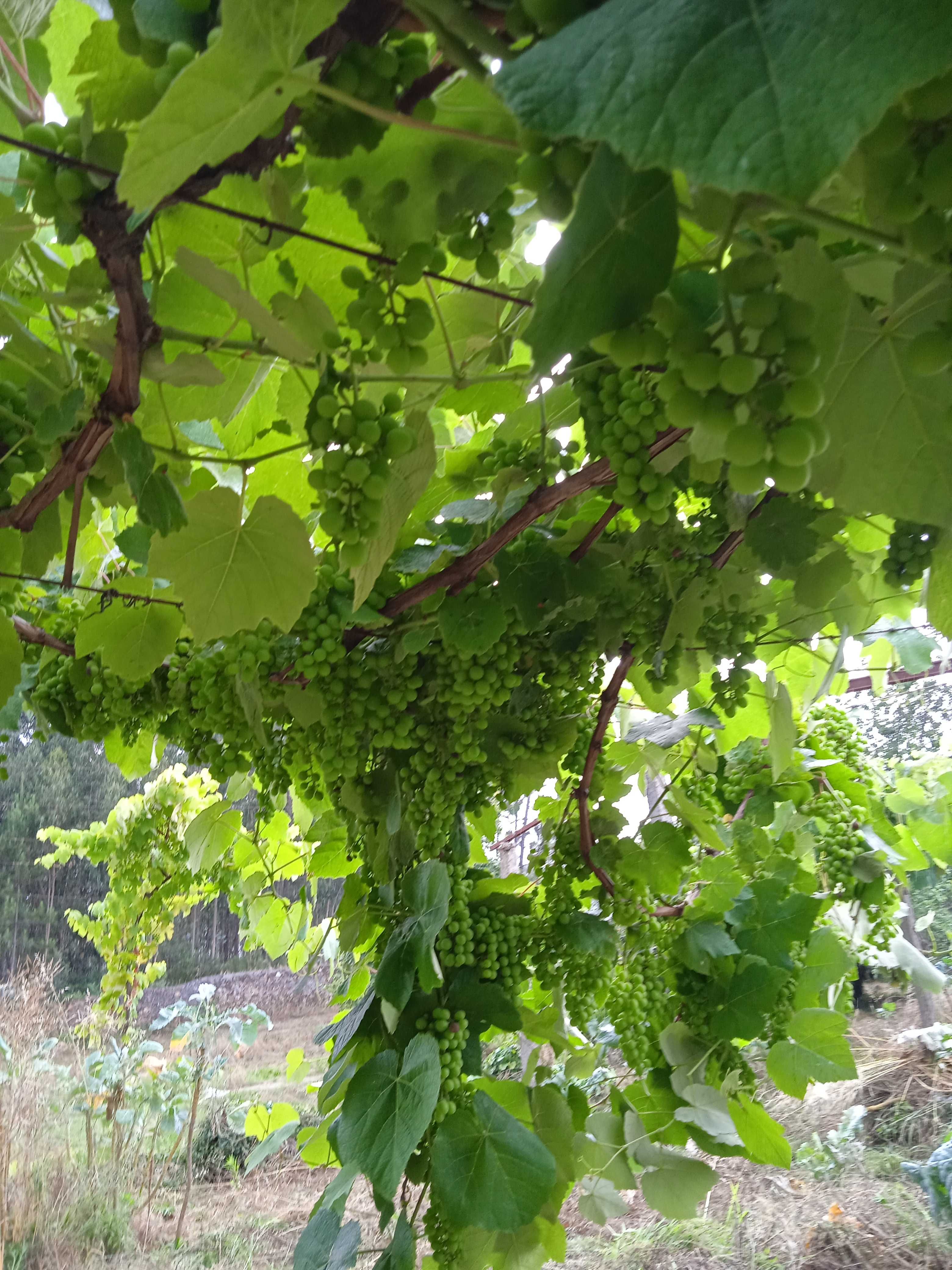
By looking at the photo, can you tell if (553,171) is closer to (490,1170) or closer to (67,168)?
(67,168)

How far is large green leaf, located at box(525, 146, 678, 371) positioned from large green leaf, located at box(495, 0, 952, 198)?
0.04m

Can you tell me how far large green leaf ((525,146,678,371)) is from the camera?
0.81 feet

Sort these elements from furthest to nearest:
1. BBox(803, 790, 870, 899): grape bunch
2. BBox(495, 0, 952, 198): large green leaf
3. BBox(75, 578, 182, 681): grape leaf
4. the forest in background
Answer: the forest in background, BBox(803, 790, 870, 899): grape bunch, BBox(75, 578, 182, 681): grape leaf, BBox(495, 0, 952, 198): large green leaf

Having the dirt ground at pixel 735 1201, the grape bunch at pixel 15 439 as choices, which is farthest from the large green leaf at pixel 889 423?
the dirt ground at pixel 735 1201

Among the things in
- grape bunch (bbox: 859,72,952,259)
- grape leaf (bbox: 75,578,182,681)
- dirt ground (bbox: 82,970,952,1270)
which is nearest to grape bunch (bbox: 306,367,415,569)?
grape bunch (bbox: 859,72,952,259)

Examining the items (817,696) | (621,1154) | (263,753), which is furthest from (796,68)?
(621,1154)

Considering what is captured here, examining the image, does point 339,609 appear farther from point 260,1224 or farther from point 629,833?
point 260,1224

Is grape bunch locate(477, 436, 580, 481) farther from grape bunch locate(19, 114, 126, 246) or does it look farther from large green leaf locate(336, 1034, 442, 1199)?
large green leaf locate(336, 1034, 442, 1199)

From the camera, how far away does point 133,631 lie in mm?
701

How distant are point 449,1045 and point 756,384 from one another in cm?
71

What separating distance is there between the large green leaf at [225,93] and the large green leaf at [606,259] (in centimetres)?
10

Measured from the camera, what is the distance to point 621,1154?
0.95m

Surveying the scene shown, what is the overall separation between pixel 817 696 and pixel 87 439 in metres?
0.77

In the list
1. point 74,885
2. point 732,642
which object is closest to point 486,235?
point 732,642
